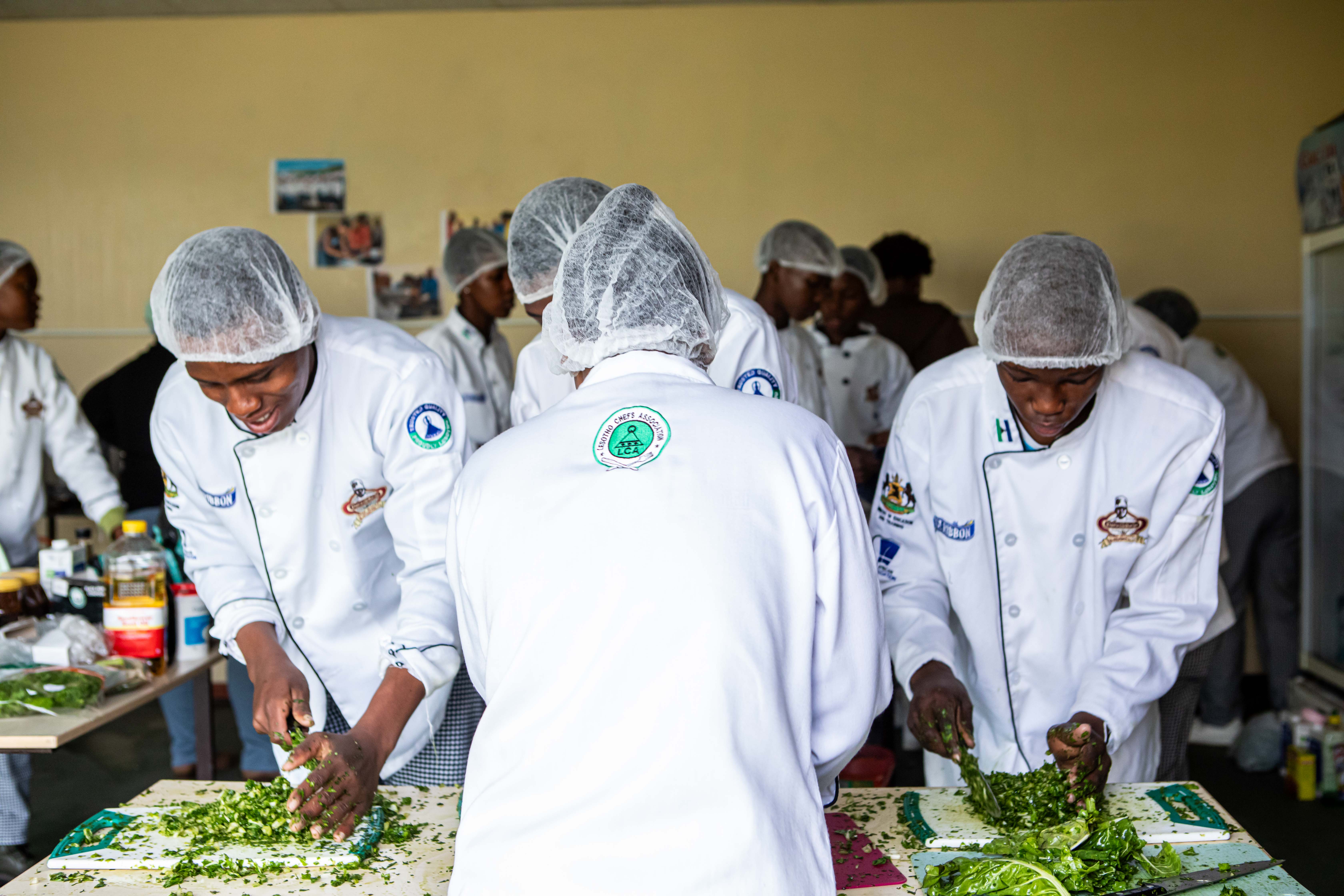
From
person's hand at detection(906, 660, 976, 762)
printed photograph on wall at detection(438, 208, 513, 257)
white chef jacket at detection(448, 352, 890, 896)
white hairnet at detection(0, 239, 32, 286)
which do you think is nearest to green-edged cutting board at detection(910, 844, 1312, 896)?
person's hand at detection(906, 660, 976, 762)

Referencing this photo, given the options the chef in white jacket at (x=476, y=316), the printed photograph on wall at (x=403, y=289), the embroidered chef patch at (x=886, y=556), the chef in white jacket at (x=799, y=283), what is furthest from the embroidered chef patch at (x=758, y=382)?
the printed photograph on wall at (x=403, y=289)

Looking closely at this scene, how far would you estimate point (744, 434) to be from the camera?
3.87 ft

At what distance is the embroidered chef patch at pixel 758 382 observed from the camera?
213cm

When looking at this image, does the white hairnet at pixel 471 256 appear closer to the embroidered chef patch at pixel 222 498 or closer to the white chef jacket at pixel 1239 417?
the embroidered chef patch at pixel 222 498

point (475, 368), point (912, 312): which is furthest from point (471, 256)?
point (912, 312)

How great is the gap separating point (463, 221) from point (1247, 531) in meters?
3.69

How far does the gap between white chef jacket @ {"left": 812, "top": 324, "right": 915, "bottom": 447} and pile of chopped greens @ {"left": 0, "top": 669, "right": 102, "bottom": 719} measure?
296 centimetres

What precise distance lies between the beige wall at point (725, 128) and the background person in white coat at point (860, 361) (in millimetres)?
573

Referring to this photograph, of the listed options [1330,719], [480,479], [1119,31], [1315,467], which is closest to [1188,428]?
[480,479]

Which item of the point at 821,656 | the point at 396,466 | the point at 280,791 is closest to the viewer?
the point at 821,656

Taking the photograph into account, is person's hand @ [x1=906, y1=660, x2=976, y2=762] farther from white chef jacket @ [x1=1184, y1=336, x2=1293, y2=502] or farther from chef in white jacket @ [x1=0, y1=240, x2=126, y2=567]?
white chef jacket @ [x1=1184, y1=336, x2=1293, y2=502]

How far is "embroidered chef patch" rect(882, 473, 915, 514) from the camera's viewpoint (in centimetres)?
218

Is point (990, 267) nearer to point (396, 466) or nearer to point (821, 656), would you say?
point (396, 466)

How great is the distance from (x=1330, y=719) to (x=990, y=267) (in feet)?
7.56
